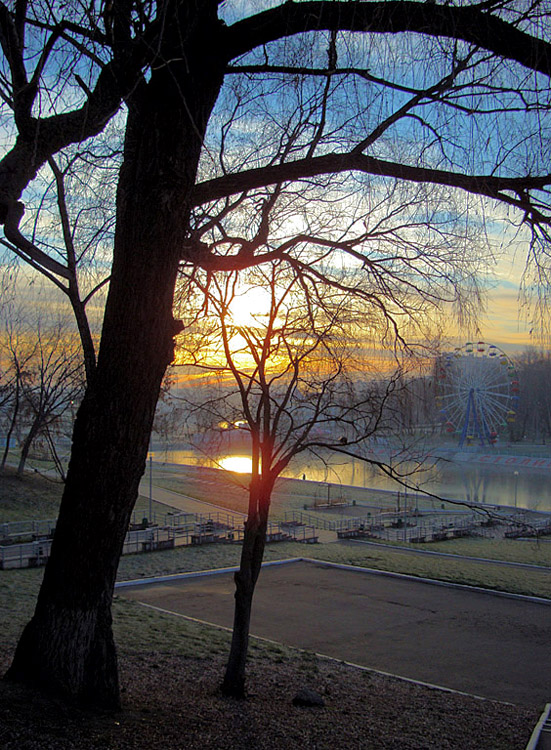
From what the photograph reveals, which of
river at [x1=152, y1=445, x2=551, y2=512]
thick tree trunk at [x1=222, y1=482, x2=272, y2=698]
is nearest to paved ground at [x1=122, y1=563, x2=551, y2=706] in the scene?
thick tree trunk at [x1=222, y1=482, x2=272, y2=698]

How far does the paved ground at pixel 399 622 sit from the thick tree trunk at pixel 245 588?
10.4 ft

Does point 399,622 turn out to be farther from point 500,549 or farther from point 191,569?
point 500,549

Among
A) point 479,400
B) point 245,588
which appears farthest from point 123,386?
point 479,400

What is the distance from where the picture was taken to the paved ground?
9250mm

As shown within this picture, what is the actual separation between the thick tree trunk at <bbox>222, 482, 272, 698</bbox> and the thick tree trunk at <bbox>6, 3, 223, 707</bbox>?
8.45ft

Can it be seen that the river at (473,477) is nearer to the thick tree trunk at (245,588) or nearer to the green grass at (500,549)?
the green grass at (500,549)

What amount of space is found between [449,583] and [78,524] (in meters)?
13.5

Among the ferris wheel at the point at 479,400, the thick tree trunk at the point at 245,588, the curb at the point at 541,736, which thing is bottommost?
the curb at the point at 541,736

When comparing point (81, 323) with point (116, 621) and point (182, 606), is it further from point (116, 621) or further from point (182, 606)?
point (182, 606)

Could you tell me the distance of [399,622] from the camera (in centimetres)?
1228

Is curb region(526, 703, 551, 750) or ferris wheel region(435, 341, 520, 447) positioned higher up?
ferris wheel region(435, 341, 520, 447)

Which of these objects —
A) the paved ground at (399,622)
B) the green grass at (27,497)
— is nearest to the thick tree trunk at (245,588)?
the paved ground at (399,622)

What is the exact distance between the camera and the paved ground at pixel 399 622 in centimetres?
925

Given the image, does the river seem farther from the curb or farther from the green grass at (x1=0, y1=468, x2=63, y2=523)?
the curb
